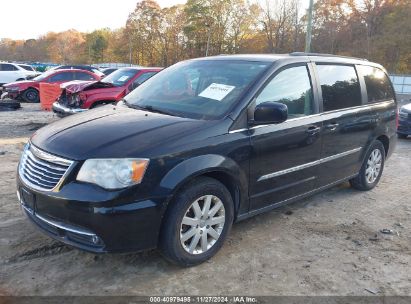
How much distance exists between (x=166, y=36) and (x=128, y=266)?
73.0 m

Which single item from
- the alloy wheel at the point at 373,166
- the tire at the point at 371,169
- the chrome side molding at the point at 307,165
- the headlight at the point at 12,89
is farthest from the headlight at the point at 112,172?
the headlight at the point at 12,89

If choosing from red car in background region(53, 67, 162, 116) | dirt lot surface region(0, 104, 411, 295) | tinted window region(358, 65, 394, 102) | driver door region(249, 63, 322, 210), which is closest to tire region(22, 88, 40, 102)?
red car in background region(53, 67, 162, 116)

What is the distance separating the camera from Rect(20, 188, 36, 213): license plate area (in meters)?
3.26

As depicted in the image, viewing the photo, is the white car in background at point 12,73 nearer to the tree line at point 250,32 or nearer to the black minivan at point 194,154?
the black minivan at point 194,154

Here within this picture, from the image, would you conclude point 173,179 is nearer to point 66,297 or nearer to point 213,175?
point 213,175

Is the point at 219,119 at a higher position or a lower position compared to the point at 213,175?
higher

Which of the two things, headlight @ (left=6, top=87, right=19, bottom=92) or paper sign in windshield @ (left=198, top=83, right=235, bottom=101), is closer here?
paper sign in windshield @ (left=198, top=83, right=235, bottom=101)

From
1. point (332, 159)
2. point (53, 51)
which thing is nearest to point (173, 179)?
point (332, 159)

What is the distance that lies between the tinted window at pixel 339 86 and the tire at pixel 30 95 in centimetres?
1451

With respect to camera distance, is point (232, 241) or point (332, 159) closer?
point (232, 241)

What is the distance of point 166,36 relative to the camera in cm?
7294

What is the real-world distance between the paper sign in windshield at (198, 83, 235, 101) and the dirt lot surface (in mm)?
1417

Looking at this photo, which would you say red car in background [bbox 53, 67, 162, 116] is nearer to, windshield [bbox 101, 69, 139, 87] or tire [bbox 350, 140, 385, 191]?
windshield [bbox 101, 69, 139, 87]

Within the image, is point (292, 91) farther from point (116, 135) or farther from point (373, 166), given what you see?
point (373, 166)
